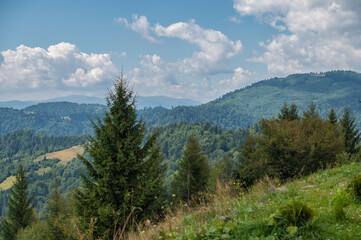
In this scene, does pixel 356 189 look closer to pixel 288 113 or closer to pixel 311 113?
pixel 288 113

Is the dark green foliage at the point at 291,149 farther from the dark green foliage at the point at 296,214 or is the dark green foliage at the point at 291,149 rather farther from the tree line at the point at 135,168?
the dark green foliage at the point at 296,214

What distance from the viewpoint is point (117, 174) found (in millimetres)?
14852

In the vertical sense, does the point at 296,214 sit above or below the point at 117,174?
above

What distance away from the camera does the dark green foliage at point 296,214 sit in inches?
141

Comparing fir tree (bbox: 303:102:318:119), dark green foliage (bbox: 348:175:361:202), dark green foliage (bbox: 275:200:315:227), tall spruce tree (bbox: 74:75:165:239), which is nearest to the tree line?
tall spruce tree (bbox: 74:75:165:239)

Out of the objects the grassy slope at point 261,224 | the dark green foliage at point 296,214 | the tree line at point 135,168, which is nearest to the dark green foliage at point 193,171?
the tree line at point 135,168

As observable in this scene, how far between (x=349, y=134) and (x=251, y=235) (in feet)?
159

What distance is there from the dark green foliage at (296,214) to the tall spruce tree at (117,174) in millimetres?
10865

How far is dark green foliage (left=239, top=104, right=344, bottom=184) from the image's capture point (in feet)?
84.0

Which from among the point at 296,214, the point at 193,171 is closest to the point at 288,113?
the point at 193,171

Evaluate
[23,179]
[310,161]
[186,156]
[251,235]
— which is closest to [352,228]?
[251,235]

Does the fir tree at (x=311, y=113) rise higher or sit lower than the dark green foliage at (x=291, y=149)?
higher

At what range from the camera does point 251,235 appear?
12.1 ft

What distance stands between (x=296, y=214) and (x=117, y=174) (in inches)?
503
